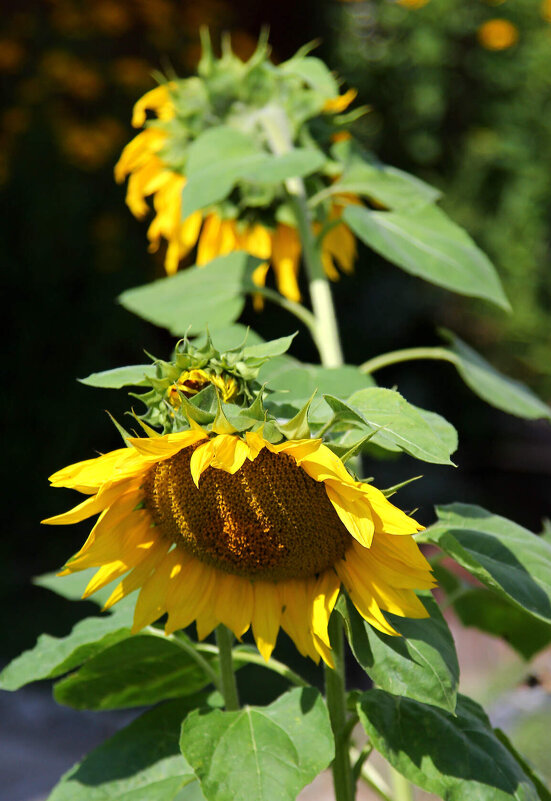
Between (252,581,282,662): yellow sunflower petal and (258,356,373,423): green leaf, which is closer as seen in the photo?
(252,581,282,662): yellow sunflower petal

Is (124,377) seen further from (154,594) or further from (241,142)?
(241,142)

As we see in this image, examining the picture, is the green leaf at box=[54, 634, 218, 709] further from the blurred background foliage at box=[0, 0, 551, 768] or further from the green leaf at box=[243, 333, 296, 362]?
the blurred background foliage at box=[0, 0, 551, 768]

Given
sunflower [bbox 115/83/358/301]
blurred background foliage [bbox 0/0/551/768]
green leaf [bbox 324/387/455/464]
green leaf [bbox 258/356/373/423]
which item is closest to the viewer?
green leaf [bbox 324/387/455/464]

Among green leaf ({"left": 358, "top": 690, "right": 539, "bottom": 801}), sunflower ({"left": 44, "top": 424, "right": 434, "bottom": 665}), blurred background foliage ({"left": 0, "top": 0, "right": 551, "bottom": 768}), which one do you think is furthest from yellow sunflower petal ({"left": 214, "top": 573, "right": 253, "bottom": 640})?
blurred background foliage ({"left": 0, "top": 0, "right": 551, "bottom": 768})

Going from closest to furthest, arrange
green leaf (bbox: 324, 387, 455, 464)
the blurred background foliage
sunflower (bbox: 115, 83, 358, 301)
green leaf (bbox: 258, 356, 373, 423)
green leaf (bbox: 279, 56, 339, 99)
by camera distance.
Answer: green leaf (bbox: 324, 387, 455, 464) → green leaf (bbox: 258, 356, 373, 423) → green leaf (bbox: 279, 56, 339, 99) → sunflower (bbox: 115, 83, 358, 301) → the blurred background foliage

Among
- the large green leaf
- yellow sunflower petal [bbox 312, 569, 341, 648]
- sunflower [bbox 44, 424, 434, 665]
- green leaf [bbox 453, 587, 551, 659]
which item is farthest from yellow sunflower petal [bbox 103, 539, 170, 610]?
green leaf [bbox 453, 587, 551, 659]

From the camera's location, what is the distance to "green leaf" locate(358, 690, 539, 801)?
625mm

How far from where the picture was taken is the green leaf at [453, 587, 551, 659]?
99 cm

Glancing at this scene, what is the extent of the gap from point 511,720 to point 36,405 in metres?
1.94

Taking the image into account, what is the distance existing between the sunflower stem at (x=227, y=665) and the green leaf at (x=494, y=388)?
35 cm

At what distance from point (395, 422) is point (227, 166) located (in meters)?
0.39

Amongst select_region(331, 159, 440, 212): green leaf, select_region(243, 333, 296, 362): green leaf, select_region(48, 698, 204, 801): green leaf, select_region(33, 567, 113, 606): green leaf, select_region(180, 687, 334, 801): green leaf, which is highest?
select_region(243, 333, 296, 362): green leaf

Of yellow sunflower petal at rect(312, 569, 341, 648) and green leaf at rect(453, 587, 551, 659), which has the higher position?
yellow sunflower petal at rect(312, 569, 341, 648)

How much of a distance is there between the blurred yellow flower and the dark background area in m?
0.04
